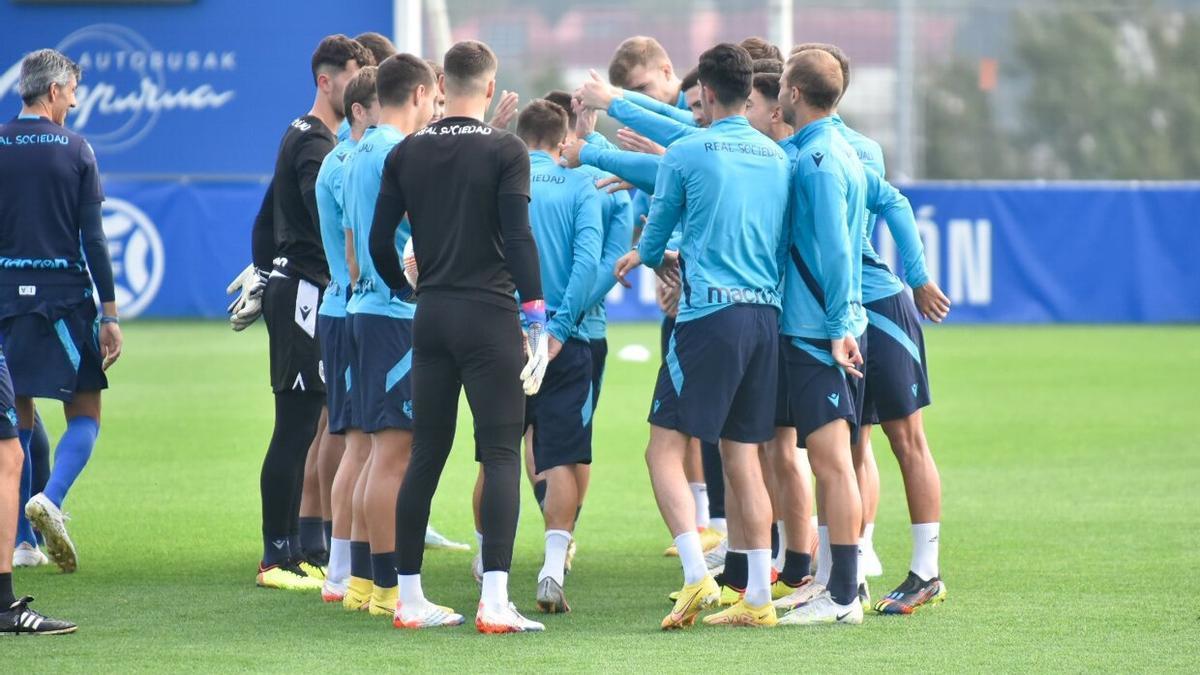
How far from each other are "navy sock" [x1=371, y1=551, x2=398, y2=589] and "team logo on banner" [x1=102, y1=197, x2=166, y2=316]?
53.7ft

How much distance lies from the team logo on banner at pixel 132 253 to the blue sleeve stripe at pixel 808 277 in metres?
17.0

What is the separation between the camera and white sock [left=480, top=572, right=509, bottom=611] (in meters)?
6.53

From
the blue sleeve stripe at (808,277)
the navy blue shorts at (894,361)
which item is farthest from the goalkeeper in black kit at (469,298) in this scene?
the navy blue shorts at (894,361)

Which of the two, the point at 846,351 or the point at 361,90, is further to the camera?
the point at 361,90

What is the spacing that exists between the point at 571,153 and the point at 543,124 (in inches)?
6.9

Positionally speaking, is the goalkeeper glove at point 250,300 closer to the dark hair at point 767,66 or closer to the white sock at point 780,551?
the dark hair at point 767,66

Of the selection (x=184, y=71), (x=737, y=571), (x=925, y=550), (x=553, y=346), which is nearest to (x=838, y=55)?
(x=553, y=346)

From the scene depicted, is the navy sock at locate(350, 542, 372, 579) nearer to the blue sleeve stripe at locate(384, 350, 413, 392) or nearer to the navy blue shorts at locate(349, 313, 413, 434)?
the navy blue shorts at locate(349, 313, 413, 434)

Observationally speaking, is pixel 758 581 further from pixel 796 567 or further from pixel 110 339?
pixel 110 339

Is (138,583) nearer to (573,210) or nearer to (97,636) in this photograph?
(97,636)

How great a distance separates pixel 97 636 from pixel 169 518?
3.02m

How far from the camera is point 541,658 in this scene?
604cm

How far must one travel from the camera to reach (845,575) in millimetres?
6723

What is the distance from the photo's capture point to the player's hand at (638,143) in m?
7.72
